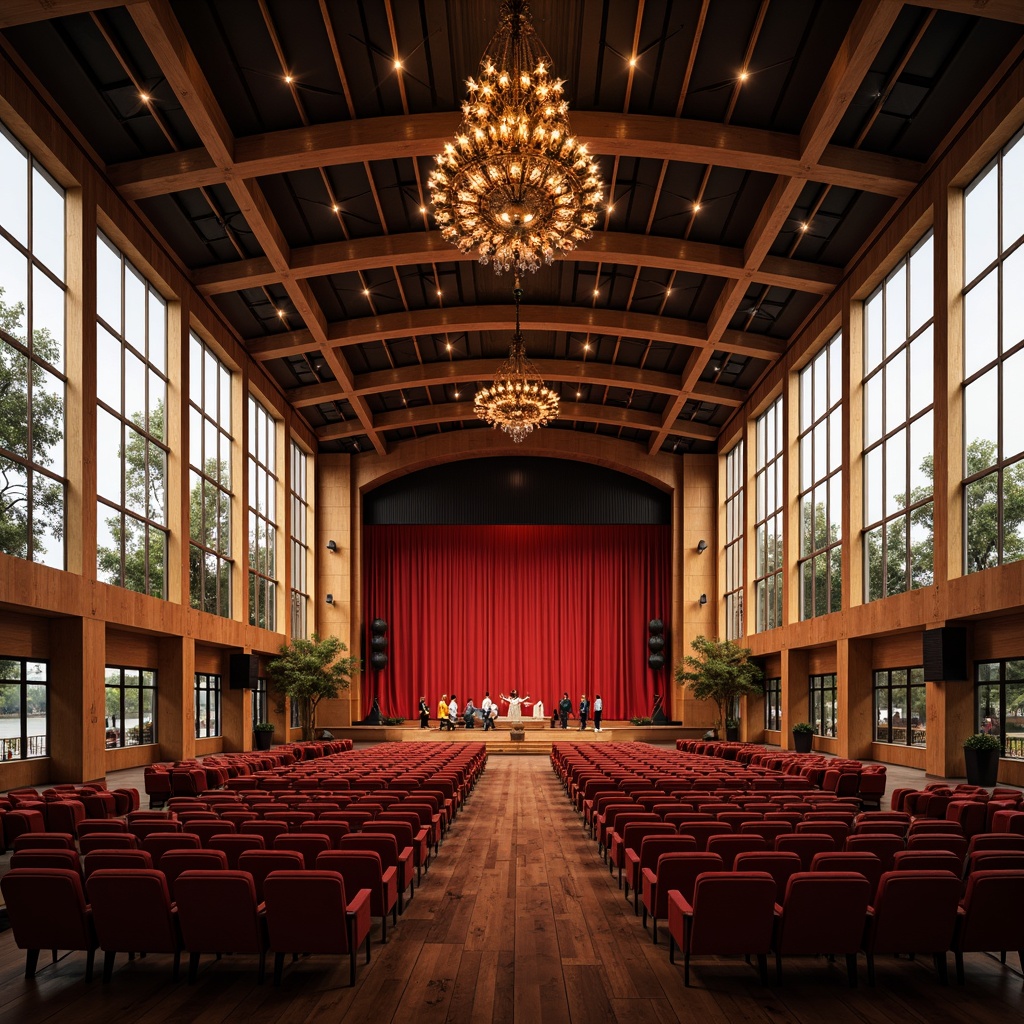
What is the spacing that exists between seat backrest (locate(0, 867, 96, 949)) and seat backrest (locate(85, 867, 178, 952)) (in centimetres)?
8

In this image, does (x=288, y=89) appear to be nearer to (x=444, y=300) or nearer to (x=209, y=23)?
(x=209, y=23)

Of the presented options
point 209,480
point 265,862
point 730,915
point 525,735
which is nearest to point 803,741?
point 525,735

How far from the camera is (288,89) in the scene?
16.8m

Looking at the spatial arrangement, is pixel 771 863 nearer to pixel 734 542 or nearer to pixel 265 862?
pixel 265 862

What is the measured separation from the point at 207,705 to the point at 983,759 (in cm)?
1864

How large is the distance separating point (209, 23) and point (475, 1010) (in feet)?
48.2

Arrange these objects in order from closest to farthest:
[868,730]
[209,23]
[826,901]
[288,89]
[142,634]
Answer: [826,901], [209,23], [288,89], [142,634], [868,730]

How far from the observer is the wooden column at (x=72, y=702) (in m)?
17.1

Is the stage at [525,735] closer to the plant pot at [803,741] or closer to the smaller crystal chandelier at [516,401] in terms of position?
the plant pot at [803,741]

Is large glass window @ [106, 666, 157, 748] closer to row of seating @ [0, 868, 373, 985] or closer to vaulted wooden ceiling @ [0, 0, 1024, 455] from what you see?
vaulted wooden ceiling @ [0, 0, 1024, 455]

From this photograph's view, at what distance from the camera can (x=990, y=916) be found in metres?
5.99

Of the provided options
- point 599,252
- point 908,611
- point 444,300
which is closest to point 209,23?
point 599,252

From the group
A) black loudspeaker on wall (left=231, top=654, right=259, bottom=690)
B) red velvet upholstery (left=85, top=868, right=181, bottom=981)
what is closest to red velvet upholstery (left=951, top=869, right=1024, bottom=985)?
red velvet upholstery (left=85, top=868, right=181, bottom=981)

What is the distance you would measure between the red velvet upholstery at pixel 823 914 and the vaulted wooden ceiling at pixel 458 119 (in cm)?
1190
